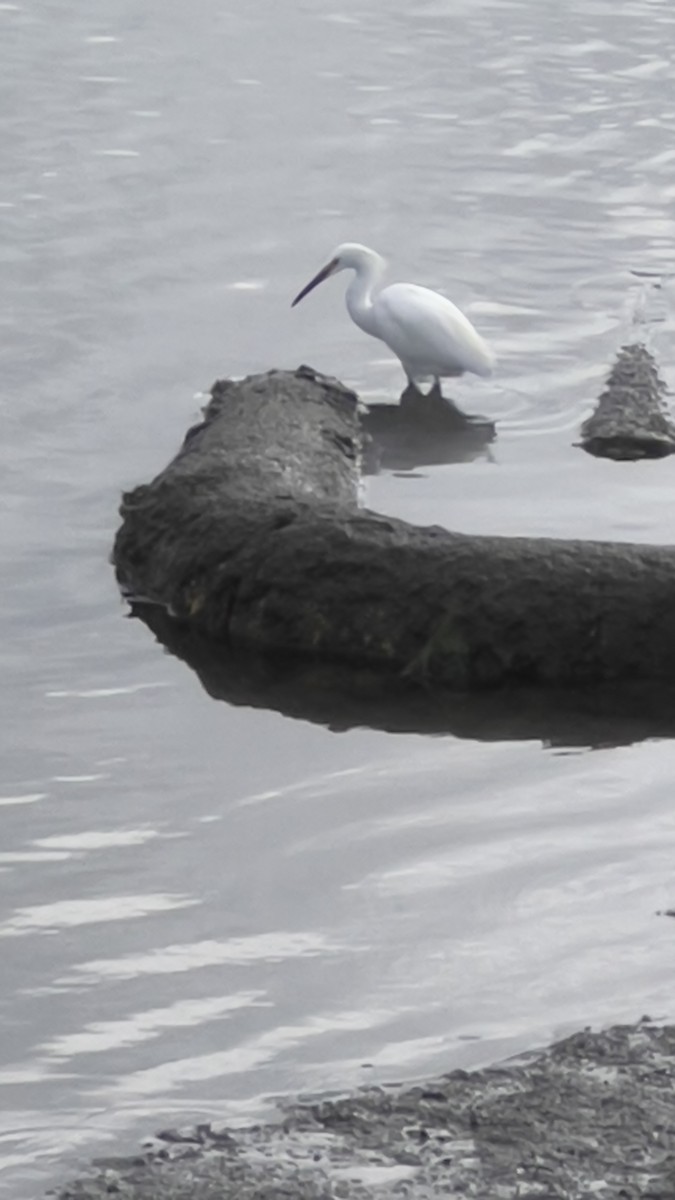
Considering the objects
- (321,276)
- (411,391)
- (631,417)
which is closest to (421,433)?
(411,391)

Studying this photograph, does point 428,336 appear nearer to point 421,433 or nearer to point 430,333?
point 430,333

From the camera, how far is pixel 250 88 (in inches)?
791

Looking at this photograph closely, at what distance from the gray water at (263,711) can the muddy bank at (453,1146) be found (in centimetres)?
18

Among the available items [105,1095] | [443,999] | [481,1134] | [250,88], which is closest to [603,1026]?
[443,999]

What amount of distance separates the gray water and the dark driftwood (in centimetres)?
15

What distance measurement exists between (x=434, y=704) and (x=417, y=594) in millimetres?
395

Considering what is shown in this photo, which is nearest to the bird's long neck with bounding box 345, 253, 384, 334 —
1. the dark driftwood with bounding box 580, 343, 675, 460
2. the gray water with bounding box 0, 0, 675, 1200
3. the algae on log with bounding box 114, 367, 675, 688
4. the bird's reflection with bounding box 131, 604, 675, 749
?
the gray water with bounding box 0, 0, 675, 1200

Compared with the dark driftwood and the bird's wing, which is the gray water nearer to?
the dark driftwood

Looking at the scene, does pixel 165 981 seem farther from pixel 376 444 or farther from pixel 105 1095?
pixel 376 444

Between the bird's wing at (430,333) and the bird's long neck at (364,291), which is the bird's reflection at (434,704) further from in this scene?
the bird's long neck at (364,291)

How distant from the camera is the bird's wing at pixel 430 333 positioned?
12.4 metres

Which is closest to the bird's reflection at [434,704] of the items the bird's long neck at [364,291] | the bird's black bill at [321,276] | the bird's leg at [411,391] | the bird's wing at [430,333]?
the bird's wing at [430,333]

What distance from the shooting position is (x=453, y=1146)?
5.62 m

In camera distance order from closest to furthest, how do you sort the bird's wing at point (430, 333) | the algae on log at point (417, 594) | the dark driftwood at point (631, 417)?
the algae on log at point (417, 594) → the dark driftwood at point (631, 417) → the bird's wing at point (430, 333)
